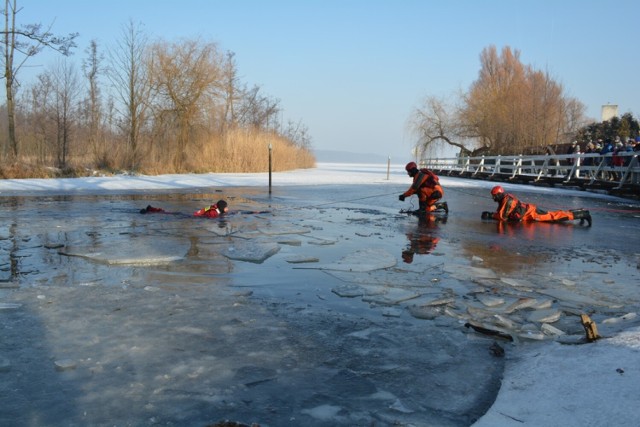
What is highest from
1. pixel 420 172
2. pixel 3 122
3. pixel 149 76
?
pixel 149 76

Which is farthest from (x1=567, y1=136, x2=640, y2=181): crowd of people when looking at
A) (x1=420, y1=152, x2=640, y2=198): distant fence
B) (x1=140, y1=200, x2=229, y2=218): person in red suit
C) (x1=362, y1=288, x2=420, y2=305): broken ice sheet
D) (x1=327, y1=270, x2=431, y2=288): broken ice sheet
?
(x1=362, y1=288, x2=420, y2=305): broken ice sheet

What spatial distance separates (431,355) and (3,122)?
2914cm

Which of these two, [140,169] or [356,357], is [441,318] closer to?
[356,357]

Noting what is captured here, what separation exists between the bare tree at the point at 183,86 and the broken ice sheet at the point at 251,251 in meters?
24.5

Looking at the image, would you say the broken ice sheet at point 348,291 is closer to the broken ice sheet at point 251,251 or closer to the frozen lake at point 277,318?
the frozen lake at point 277,318

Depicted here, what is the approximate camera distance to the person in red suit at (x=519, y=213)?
9.92 meters

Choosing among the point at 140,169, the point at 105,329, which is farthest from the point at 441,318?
the point at 140,169

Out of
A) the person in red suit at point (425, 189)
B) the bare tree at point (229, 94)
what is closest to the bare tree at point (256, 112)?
the bare tree at point (229, 94)

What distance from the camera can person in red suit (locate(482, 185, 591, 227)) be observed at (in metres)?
9.92

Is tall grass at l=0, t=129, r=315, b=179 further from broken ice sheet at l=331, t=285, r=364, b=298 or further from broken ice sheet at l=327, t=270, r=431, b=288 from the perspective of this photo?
broken ice sheet at l=331, t=285, r=364, b=298

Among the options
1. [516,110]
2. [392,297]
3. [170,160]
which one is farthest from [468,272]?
[516,110]

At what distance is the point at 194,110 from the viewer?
3108 centimetres

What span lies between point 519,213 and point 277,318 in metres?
7.75

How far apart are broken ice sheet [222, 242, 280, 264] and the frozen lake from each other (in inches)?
1.0
